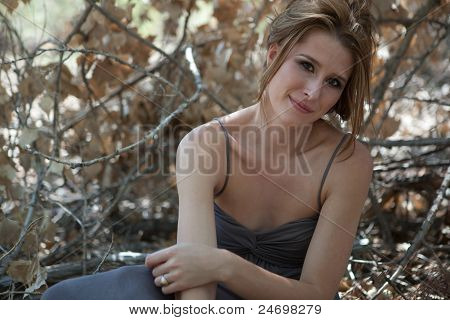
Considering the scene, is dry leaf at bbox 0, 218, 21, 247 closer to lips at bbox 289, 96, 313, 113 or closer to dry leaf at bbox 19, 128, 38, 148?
dry leaf at bbox 19, 128, 38, 148

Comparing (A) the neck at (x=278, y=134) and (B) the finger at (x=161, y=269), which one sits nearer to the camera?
(B) the finger at (x=161, y=269)

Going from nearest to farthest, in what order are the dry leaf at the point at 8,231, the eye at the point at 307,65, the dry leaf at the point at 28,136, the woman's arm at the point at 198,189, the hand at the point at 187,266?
1. the hand at the point at 187,266
2. the woman's arm at the point at 198,189
3. the eye at the point at 307,65
4. the dry leaf at the point at 8,231
5. the dry leaf at the point at 28,136

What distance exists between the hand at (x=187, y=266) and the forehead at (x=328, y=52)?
0.52 meters

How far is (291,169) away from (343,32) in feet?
1.19

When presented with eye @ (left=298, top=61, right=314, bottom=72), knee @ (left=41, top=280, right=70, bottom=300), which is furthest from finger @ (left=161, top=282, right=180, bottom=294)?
eye @ (left=298, top=61, right=314, bottom=72)

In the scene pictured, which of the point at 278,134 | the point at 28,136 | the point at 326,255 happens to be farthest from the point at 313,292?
the point at 28,136

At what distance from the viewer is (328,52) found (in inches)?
66.9

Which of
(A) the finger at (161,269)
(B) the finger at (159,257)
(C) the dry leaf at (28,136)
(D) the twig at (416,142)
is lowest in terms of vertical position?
(A) the finger at (161,269)

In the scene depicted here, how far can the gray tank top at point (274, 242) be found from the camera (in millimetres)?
1767

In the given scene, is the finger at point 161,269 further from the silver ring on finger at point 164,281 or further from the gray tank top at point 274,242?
the gray tank top at point 274,242

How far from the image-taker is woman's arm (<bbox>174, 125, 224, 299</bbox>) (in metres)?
1.62

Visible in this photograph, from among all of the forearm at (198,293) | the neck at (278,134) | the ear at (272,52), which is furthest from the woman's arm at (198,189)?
the ear at (272,52)

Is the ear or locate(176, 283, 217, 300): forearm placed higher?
the ear
